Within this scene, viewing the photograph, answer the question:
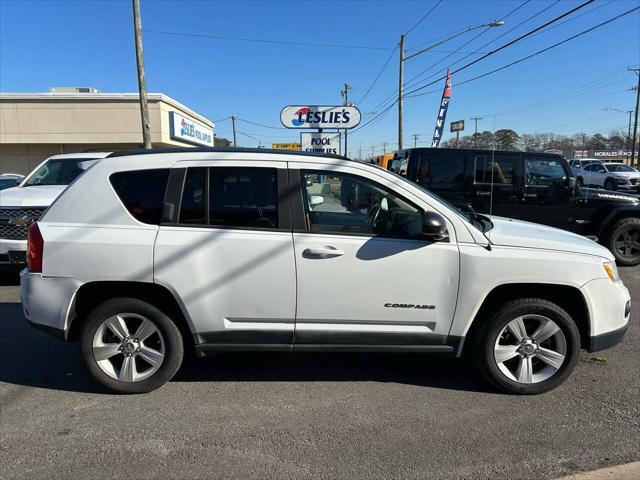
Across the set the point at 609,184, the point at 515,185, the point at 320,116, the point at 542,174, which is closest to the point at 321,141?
the point at 320,116

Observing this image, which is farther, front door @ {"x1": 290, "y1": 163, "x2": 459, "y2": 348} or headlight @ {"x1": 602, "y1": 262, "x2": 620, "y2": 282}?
headlight @ {"x1": 602, "y1": 262, "x2": 620, "y2": 282}

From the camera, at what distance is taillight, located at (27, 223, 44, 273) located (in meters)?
3.37

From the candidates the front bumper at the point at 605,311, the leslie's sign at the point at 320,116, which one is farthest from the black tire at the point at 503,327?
the leslie's sign at the point at 320,116

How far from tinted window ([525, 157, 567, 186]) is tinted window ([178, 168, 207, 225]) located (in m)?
7.00

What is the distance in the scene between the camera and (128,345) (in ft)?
11.5

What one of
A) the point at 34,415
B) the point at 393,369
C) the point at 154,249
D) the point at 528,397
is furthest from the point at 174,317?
the point at 528,397

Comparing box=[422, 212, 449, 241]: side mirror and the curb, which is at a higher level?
box=[422, 212, 449, 241]: side mirror

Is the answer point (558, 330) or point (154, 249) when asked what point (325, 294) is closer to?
point (154, 249)

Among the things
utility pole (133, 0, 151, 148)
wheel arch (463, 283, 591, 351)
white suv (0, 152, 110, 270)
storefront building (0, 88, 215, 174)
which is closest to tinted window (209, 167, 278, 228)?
wheel arch (463, 283, 591, 351)

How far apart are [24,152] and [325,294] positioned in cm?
2720

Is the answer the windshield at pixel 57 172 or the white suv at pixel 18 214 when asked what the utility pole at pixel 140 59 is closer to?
the windshield at pixel 57 172

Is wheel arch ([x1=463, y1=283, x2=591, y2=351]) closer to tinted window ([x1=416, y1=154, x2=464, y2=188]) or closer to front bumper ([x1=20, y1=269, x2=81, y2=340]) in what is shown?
front bumper ([x1=20, y1=269, x2=81, y2=340])

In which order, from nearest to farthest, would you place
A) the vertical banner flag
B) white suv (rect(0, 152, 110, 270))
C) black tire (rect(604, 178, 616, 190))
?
white suv (rect(0, 152, 110, 270)), the vertical banner flag, black tire (rect(604, 178, 616, 190))

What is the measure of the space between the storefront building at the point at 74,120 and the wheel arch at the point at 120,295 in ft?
72.4
